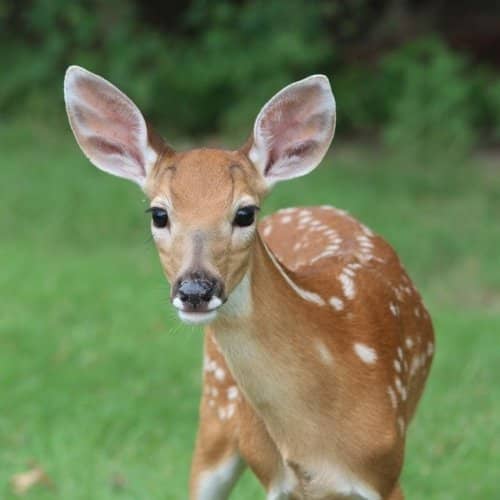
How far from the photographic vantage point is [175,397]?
6.31 m

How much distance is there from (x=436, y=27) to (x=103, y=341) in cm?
743

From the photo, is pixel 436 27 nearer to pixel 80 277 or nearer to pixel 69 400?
pixel 80 277

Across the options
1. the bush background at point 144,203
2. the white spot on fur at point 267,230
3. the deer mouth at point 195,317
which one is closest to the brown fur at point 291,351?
the deer mouth at point 195,317

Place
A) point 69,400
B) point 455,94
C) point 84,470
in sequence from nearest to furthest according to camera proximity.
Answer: point 84,470, point 69,400, point 455,94

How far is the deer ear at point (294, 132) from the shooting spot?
385 centimetres

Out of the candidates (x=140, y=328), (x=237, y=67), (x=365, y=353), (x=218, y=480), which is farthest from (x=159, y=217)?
(x=237, y=67)

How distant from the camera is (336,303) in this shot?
13.5 feet

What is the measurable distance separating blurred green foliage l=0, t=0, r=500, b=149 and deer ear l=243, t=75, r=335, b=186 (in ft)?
25.9

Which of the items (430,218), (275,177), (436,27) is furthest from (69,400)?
(436,27)

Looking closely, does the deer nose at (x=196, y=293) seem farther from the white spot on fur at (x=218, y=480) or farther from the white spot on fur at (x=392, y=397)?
the white spot on fur at (x=218, y=480)

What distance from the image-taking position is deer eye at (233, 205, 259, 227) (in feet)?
11.7

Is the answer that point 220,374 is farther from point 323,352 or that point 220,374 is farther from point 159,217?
point 159,217

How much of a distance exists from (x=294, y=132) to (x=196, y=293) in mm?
742

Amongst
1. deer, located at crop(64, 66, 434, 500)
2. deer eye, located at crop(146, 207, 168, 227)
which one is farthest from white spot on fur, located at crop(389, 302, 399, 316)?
deer eye, located at crop(146, 207, 168, 227)
